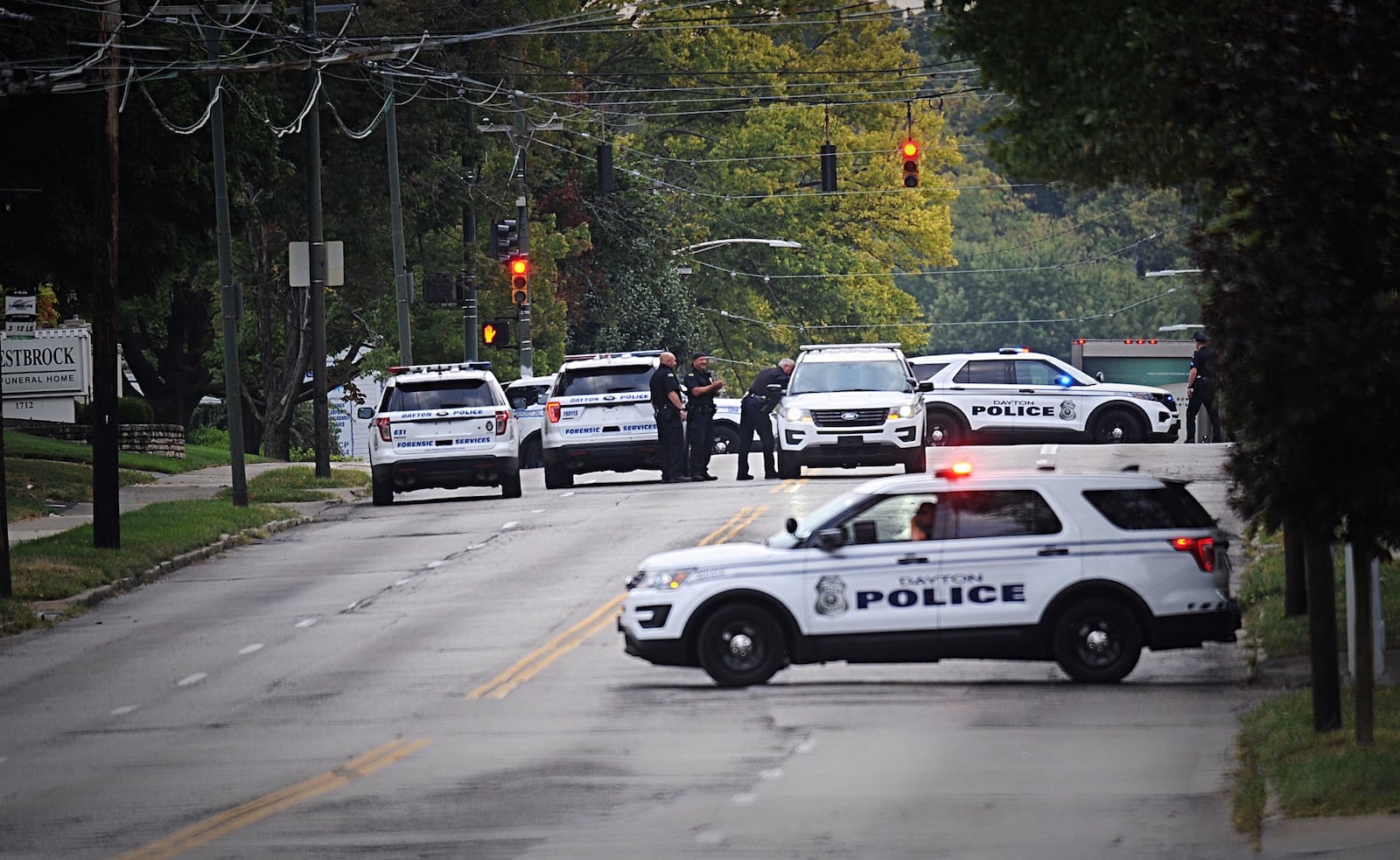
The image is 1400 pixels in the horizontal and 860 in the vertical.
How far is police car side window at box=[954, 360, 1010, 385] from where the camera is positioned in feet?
125

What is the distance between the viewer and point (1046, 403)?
38281mm

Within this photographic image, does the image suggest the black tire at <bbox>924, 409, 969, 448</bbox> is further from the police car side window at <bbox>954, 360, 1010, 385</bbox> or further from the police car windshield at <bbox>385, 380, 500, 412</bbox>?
the police car windshield at <bbox>385, 380, 500, 412</bbox>

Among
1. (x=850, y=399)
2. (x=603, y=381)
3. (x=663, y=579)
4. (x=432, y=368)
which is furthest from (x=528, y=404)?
(x=663, y=579)

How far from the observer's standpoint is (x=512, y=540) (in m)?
28.2

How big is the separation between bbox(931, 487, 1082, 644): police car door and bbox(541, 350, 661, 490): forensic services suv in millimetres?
16325

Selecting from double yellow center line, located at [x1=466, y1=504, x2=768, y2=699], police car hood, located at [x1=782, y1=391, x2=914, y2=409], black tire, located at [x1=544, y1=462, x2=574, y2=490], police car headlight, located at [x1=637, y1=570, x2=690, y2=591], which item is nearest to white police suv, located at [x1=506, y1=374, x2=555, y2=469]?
black tire, located at [x1=544, y1=462, x2=574, y2=490]

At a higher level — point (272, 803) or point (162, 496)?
point (162, 496)

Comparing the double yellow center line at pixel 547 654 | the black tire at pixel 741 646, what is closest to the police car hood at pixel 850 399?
the double yellow center line at pixel 547 654

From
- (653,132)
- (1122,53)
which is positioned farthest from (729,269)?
(1122,53)

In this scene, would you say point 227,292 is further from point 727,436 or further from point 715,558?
point 715,558

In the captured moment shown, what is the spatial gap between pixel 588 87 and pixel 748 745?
204 feet

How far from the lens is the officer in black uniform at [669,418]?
3269 centimetres

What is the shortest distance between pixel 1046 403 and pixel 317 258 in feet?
42.9

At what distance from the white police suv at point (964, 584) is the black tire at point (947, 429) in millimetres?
20940
